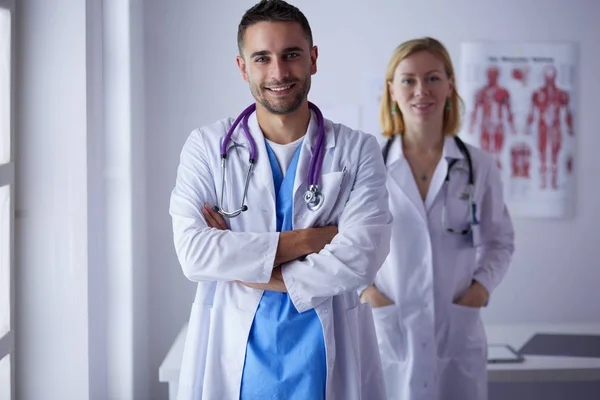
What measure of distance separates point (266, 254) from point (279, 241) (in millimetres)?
42

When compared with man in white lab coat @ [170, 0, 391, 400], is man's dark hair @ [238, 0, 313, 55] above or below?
above

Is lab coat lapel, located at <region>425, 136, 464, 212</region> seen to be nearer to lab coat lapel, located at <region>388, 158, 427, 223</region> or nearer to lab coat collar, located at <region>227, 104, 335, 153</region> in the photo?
lab coat lapel, located at <region>388, 158, 427, 223</region>

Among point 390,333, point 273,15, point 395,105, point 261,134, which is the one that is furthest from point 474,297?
point 273,15

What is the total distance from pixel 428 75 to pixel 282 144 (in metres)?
0.62

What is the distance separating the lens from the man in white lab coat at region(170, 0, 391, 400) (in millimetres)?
1431

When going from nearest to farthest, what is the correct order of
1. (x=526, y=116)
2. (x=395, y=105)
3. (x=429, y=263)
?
(x=429, y=263) < (x=395, y=105) < (x=526, y=116)

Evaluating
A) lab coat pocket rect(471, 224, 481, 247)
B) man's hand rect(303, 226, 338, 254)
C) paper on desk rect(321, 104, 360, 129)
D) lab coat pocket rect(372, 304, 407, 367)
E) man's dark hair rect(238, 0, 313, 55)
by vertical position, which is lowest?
lab coat pocket rect(372, 304, 407, 367)

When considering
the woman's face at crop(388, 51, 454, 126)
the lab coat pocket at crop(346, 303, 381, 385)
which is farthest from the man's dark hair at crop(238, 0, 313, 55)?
the lab coat pocket at crop(346, 303, 381, 385)

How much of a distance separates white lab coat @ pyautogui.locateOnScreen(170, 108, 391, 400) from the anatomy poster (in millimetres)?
1061

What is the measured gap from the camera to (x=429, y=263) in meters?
1.91

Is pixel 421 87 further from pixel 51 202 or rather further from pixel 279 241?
pixel 51 202

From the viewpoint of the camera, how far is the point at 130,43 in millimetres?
2105

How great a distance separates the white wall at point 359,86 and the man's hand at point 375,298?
2.37 ft

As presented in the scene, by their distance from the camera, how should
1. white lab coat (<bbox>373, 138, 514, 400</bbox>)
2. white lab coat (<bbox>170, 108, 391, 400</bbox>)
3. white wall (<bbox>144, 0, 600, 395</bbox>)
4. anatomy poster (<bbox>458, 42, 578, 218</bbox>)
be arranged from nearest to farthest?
white lab coat (<bbox>170, 108, 391, 400</bbox>), white lab coat (<bbox>373, 138, 514, 400</bbox>), white wall (<bbox>144, 0, 600, 395</bbox>), anatomy poster (<bbox>458, 42, 578, 218</bbox>)
